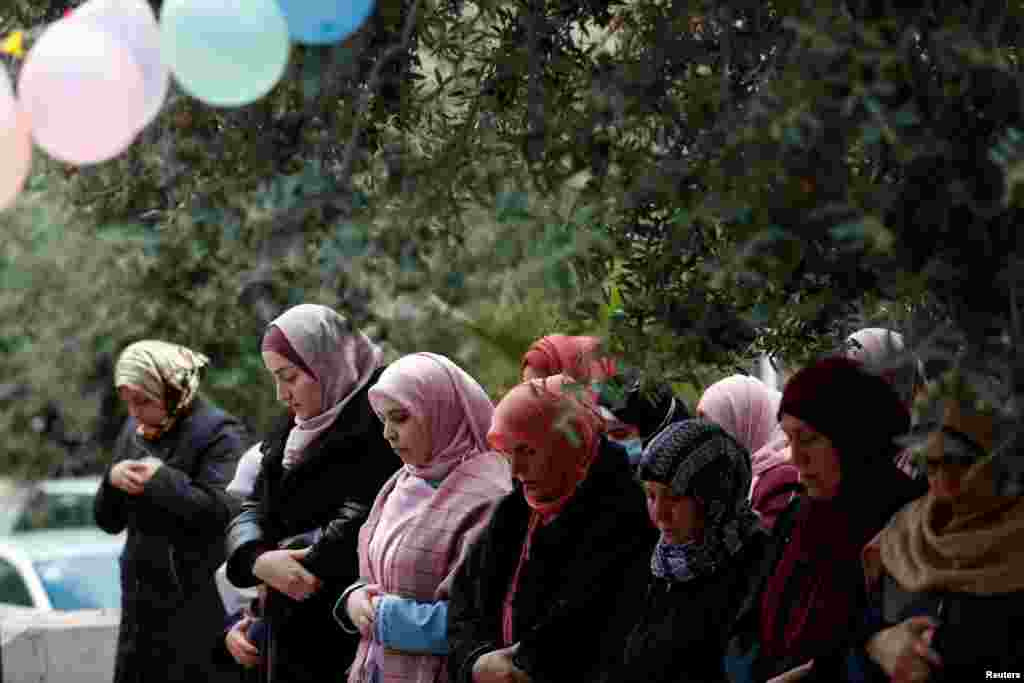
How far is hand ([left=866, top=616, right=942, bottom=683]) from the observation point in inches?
152

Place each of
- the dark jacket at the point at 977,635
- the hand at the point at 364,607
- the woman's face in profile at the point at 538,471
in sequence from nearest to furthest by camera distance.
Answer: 1. the dark jacket at the point at 977,635
2. the woman's face in profile at the point at 538,471
3. the hand at the point at 364,607

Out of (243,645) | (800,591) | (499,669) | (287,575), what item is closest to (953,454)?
(800,591)

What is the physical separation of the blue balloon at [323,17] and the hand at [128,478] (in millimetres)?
3342

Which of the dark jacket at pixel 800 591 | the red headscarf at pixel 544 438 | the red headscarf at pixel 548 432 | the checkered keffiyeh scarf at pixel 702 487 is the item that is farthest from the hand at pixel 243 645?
the dark jacket at pixel 800 591

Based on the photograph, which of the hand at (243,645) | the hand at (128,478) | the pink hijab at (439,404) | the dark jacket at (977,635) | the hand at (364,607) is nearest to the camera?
the dark jacket at (977,635)

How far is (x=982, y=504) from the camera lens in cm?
385

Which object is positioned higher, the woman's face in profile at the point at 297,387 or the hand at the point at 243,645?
the woman's face in profile at the point at 297,387

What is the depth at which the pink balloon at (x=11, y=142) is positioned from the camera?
3.94m

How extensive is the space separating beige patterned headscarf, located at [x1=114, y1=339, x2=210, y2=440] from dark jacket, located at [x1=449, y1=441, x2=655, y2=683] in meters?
2.34

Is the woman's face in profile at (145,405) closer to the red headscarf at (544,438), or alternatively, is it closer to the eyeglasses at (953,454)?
the red headscarf at (544,438)

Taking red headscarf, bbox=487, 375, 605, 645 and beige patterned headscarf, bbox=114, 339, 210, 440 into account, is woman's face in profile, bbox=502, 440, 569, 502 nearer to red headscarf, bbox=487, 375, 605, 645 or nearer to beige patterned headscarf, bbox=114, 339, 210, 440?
red headscarf, bbox=487, 375, 605, 645

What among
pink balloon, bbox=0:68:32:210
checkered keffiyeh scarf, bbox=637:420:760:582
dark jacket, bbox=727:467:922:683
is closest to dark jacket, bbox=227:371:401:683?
checkered keffiyeh scarf, bbox=637:420:760:582

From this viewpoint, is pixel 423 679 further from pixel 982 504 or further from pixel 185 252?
pixel 982 504

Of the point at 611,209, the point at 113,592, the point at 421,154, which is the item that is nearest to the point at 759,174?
the point at 611,209
